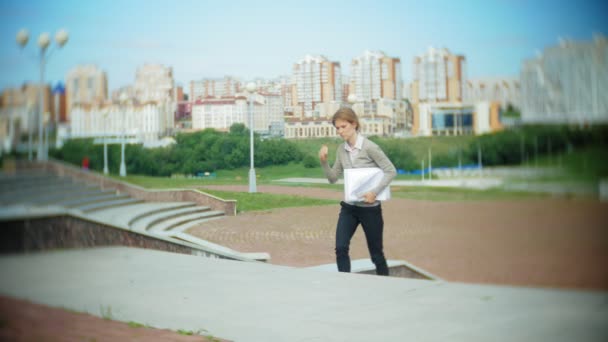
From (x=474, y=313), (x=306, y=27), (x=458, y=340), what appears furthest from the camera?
(x=306, y=27)

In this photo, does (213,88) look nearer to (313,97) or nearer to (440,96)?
(313,97)

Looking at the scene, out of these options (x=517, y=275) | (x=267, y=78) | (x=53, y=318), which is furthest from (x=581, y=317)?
(x=267, y=78)

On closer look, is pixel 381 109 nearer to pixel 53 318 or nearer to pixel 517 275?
pixel 517 275

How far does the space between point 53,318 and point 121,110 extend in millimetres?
1939

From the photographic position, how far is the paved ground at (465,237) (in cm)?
323

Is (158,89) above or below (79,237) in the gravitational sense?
above

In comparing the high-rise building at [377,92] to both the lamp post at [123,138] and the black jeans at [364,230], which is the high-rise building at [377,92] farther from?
the lamp post at [123,138]

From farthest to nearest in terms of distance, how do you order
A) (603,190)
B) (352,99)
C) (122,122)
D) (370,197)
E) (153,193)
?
(153,193)
(122,122)
(352,99)
(370,197)
(603,190)

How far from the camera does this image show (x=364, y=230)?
16.8 feet

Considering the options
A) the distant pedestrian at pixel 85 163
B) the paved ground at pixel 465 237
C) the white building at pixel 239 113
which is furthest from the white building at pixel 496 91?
the distant pedestrian at pixel 85 163

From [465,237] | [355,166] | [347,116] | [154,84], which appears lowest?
[465,237]

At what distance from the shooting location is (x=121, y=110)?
5.62 metres

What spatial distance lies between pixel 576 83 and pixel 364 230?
96.8 inches

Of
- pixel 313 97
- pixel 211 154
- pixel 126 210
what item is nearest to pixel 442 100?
pixel 313 97
